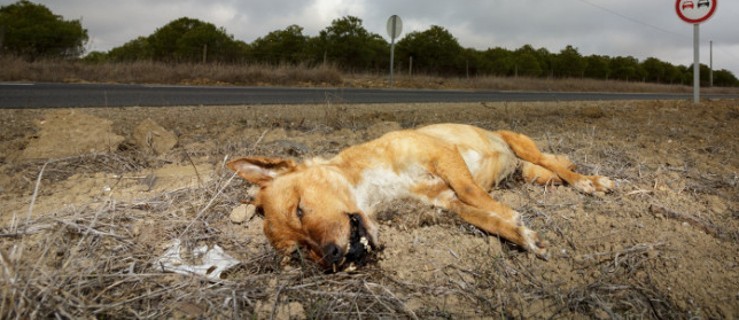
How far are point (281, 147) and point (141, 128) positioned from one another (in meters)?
1.73

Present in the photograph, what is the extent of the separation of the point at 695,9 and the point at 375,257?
42.8ft

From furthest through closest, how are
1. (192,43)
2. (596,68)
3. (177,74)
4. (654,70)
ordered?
1. (654,70)
2. (596,68)
3. (192,43)
4. (177,74)

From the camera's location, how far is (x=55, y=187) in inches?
157

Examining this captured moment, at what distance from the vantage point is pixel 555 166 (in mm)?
4156

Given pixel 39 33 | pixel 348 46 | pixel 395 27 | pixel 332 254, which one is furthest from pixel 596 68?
pixel 332 254

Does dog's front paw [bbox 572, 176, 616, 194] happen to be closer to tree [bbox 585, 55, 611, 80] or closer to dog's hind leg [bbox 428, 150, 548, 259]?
dog's hind leg [bbox 428, 150, 548, 259]

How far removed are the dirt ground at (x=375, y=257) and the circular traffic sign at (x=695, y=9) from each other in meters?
8.59

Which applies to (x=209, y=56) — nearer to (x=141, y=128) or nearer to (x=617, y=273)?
(x=141, y=128)

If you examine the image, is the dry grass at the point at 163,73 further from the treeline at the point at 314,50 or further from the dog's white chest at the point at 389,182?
the dog's white chest at the point at 389,182

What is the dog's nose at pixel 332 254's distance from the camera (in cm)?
230

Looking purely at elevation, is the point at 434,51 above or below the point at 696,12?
above

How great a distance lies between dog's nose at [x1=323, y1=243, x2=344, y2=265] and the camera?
230cm

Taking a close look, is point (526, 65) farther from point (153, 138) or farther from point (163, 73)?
point (153, 138)

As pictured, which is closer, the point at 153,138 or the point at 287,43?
the point at 153,138
